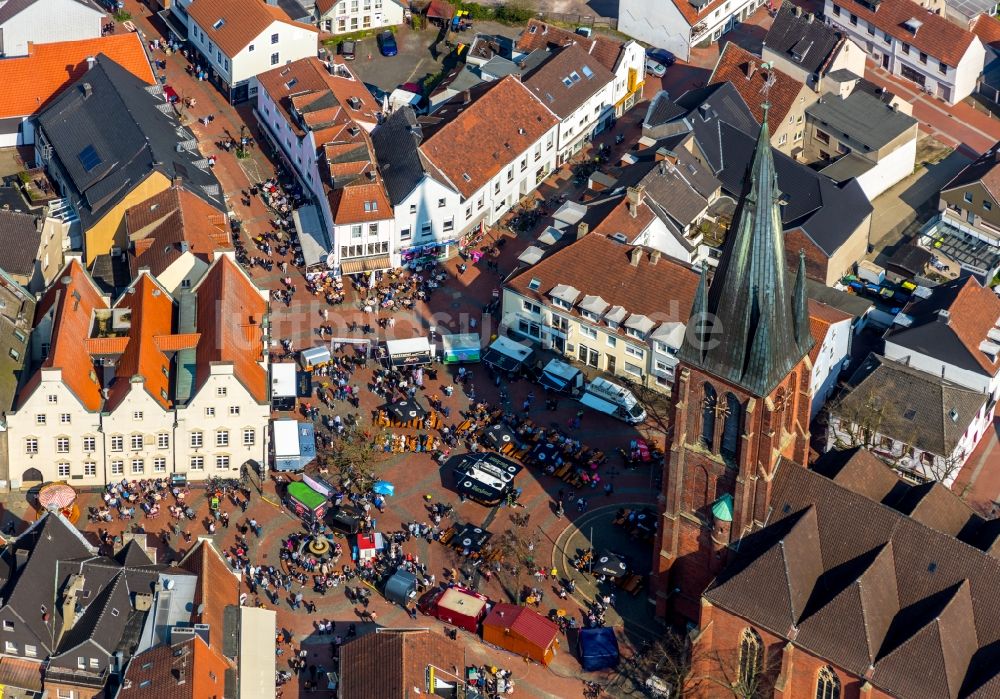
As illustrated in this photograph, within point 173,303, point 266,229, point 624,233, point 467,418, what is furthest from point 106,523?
point 624,233

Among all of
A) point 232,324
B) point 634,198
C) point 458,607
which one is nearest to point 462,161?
point 634,198

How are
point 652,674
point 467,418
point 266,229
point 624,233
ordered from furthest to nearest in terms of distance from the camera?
point 266,229 → point 624,233 → point 467,418 → point 652,674

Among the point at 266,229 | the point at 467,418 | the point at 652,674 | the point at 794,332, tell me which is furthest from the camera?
the point at 266,229

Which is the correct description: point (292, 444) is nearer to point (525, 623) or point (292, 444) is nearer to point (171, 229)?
point (171, 229)

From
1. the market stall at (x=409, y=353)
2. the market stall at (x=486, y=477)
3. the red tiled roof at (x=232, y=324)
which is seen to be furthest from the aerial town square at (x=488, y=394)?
the red tiled roof at (x=232, y=324)

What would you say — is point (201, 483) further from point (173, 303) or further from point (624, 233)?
point (624, 233)

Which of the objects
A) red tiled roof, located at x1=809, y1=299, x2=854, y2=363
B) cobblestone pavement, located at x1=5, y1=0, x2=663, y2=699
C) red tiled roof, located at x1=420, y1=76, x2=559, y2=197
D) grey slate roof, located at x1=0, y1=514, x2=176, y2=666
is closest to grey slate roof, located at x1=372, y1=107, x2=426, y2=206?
red tiled roof, located at x1=420, y1=76, x2=559, y2=197
